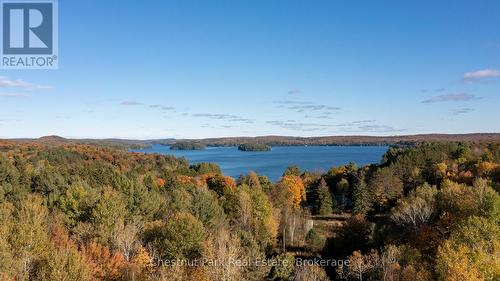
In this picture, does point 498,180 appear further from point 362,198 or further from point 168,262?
point 168,262

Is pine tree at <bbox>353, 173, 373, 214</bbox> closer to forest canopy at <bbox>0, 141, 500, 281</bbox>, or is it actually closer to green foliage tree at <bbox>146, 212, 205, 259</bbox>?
forest canopy at <bbox>0, 141, 500, 281</bbox>

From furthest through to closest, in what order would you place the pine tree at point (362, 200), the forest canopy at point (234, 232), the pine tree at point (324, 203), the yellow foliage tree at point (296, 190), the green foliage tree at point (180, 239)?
the yellow foliage tree at point (296, 190) → the pine tree at point (324, 203) → the pine tree at point (362, 200) → the green foliage tree at point (180, 239) → the forest canopy at point (234, 232)

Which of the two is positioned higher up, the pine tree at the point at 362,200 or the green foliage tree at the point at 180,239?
the green foliage tree at the point at 180,239

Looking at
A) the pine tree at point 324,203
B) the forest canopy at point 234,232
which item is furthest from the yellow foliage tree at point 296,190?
the pine tree at point 324,203

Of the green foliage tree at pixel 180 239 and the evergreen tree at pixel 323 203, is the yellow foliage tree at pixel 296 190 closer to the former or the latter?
the evergreen tree at pixel 323 203

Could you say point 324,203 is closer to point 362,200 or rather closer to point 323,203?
point 323,203

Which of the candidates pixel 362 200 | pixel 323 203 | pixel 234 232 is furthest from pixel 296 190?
pixel 234 232

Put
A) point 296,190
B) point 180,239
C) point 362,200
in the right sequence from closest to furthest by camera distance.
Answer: point 180,239, point 362,200, point 296,190

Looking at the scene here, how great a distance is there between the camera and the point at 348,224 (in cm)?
4153

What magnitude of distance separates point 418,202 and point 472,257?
53.3 feet

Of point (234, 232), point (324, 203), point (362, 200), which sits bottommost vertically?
point (324, 203)

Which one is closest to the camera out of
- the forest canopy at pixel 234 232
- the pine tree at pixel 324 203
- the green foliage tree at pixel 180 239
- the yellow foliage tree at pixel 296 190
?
the forest canopy at pixel 234 232

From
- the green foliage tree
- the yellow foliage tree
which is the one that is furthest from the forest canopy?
the yellow foliage tree

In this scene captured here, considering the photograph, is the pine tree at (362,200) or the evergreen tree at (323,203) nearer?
the pine tree at (362,200)
